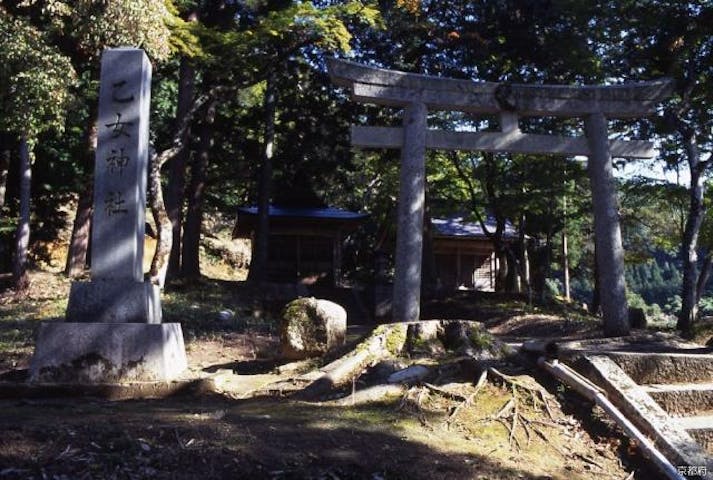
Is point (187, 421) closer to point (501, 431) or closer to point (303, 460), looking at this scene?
point (303, 460)

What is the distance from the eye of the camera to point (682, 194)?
17.9 meters

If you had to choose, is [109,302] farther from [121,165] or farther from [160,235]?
[160,235]

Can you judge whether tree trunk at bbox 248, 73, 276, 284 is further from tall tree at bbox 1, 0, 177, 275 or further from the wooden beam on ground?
the wooden beam on ground

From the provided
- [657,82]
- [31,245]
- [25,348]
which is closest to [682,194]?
[657,82]

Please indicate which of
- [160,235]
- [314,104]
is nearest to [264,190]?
[314,104]

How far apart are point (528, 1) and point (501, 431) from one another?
14.4 metres

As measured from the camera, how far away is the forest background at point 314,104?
11844mm

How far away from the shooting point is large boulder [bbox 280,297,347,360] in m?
8.67

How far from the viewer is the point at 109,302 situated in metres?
6.98

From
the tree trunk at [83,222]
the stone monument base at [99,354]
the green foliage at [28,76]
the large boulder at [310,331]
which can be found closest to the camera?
the stone monument base at [99,354]

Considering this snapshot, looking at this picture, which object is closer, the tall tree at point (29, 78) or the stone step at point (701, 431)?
the stone step at point (701, 431)

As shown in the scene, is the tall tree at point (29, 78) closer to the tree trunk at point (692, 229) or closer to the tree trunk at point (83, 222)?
the tree trunk at point (83, 222)

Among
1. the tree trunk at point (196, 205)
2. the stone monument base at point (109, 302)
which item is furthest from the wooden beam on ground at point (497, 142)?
the tree trunk at point (196, 205)

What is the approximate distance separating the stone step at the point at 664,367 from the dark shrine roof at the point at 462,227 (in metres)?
21.5
